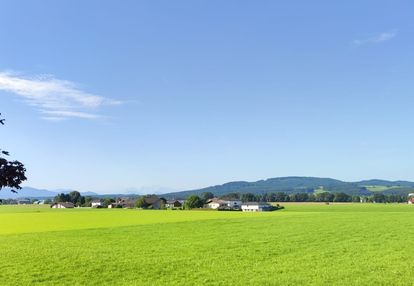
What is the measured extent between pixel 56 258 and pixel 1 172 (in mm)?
18592

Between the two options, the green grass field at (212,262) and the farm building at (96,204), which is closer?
the green grass field at (212,262)

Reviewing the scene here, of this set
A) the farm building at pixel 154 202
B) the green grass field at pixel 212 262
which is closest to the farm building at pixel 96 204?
the farm building at pixel 154 202

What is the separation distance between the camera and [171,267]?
74.5 ft

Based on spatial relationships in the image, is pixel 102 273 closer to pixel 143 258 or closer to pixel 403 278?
pixel 143 258

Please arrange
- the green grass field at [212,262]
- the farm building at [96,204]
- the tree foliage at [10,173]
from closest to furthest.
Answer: the tree foliage at [10,173]
the green grass field at [212,262]
the farm building at [96,204]

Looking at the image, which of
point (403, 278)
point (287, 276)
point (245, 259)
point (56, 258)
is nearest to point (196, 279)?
point (287, 276)

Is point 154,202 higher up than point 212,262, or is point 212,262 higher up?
point 154,202

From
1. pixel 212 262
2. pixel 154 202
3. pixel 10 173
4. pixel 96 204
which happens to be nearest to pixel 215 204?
pixel 154 202

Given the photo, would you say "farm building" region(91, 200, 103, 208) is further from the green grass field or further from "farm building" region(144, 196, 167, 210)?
the green grass field

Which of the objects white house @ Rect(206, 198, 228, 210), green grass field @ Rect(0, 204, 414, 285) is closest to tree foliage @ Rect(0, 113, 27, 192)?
green grass field @ Rect(0, 204, 414, 285)

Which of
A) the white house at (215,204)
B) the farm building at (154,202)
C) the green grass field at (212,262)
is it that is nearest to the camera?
the green grass field at (212,262)

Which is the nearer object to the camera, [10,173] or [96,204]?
[10,173]

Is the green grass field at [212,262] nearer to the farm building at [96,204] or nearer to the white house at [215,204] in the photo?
the white house at [215,204]

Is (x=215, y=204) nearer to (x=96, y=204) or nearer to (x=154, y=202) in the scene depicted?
(x=154, y=202)
